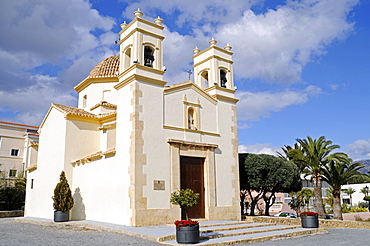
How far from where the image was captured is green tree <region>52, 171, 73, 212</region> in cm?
1667

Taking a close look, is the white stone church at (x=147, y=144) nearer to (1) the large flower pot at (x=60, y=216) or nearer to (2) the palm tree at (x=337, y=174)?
(1) the large flower pot at (x=60, y=216)

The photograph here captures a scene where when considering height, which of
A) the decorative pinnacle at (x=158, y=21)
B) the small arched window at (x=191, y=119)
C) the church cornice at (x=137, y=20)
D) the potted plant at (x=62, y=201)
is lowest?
the potted plant at (x=62, y=201)

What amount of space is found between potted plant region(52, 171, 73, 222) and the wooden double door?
5.80 meters

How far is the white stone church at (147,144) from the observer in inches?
579

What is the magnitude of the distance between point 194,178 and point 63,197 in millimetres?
6542

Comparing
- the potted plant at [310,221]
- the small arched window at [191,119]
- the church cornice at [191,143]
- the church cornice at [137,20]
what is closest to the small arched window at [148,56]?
the church cornice at [137,20]

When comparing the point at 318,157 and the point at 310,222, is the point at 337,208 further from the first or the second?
the point at 310,222

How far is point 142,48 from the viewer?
15750 mm

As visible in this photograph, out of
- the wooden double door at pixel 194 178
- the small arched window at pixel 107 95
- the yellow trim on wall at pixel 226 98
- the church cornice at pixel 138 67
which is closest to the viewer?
the church cornice at pixel 138 67

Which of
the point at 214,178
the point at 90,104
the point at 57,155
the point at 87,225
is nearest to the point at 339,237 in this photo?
the point at 214,178

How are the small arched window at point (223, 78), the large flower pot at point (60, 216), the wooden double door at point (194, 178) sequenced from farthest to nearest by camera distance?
the small arched window at point (223, 78) < the large flower pot at point (60, 216) < the wooden double door at point (194, 178)

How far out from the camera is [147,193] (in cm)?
1438

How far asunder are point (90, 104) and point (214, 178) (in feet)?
33.0

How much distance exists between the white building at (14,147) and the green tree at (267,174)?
973 inches
